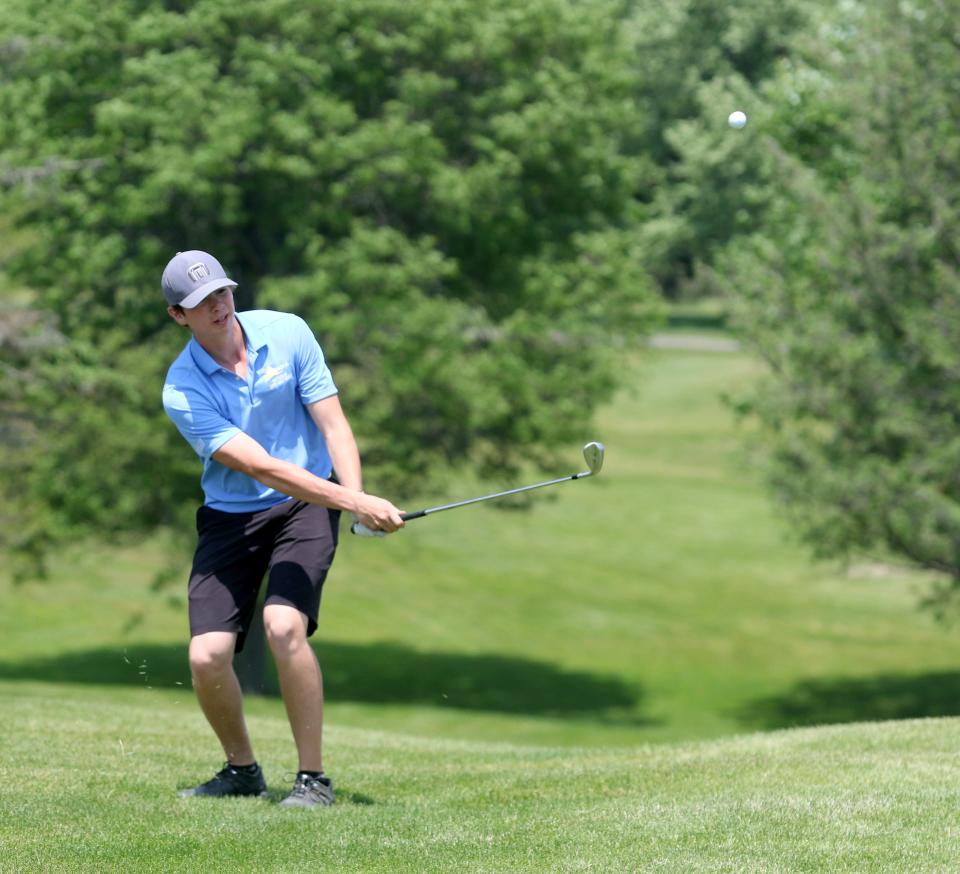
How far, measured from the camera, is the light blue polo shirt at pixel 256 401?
6301 millimetres

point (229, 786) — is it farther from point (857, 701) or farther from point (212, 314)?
point (857, 701)

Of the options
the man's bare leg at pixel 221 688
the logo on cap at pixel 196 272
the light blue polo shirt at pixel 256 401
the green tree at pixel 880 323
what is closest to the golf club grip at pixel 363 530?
the light blue polo shirt at pixel 256 401

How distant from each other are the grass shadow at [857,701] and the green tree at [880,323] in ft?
9.33

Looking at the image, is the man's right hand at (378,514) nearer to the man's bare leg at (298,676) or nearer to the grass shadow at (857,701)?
the man's bare leg at (298,676)

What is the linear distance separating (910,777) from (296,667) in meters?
2.82

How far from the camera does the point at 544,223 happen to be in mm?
20844

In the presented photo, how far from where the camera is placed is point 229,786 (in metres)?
6.77

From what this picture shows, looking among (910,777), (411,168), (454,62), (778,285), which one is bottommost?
(910,777)

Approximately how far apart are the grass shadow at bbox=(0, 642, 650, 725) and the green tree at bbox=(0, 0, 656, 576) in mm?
2789

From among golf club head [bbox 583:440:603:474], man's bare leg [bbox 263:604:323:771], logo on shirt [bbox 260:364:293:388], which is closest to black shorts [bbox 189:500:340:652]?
man's bare leg [bbox 263:604:323:771]

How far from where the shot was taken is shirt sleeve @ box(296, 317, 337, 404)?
6.50 m

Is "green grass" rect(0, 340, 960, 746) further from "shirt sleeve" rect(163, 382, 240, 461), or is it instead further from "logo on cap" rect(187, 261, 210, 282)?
"logo on cap" rect(187, 261, 210, 282)

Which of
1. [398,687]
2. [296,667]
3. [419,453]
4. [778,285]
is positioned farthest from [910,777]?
[398,687]

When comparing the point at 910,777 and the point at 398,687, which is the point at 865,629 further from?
the point at 910,777
